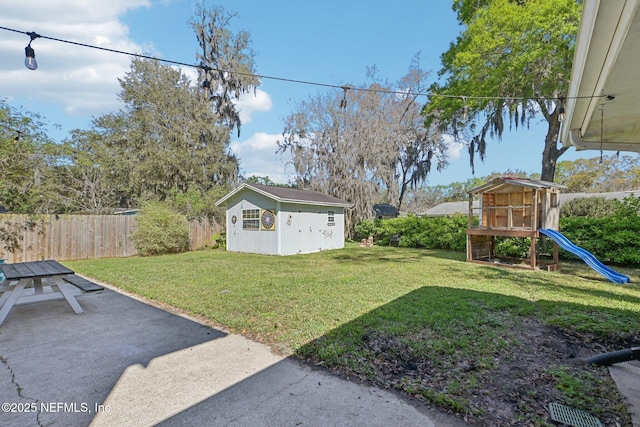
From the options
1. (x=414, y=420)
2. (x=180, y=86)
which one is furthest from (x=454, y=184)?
(x=414, y=420)

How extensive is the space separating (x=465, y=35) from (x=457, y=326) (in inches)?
558

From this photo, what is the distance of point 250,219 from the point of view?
12.5 m

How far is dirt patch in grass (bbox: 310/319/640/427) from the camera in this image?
2.06 metres

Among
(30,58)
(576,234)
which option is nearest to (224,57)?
(30,58)

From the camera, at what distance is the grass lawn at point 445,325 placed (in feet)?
7.55

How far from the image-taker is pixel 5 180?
941 centimetres

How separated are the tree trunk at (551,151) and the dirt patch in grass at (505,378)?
11.5 metres

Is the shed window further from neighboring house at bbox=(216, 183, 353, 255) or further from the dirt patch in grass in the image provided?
the dirt patch in grass

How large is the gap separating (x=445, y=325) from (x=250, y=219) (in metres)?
9.92

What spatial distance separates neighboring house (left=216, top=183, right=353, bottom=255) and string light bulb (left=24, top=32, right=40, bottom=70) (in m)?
7.64

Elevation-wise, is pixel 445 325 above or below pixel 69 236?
below

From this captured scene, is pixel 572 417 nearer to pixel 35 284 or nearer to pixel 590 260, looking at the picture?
pixel 590 260

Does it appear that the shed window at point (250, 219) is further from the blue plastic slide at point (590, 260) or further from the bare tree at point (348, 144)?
the blue plastic slide at point (590, 260)

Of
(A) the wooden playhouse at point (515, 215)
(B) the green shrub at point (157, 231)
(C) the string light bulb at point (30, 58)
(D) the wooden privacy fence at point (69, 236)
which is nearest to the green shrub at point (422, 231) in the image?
(A) the wooden playhouse at point (515, 215)
